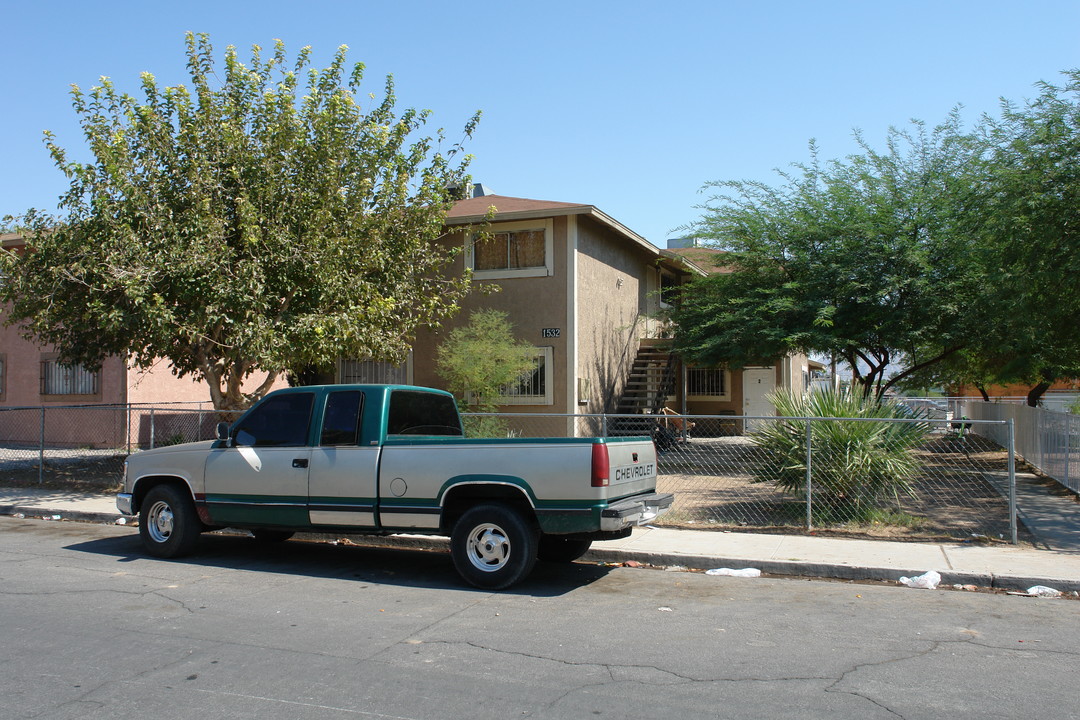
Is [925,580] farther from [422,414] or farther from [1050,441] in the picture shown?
[1050,441]

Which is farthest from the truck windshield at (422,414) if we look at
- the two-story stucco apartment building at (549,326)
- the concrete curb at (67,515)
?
the two-story stucco apartment building at (549,326)

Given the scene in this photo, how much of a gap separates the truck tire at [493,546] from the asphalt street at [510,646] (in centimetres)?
26

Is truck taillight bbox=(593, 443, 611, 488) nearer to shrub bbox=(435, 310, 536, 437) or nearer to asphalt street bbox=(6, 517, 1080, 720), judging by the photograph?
asphalt street bbox=(6, 517, 1080, 720)

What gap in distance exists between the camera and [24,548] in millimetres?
9992

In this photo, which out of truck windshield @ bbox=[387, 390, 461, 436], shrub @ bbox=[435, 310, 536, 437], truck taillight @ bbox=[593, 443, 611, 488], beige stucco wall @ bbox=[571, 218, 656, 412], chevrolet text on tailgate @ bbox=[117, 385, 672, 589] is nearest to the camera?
truck taillight @ bbox=[593, 443, 611, 488]

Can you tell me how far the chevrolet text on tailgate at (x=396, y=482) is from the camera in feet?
25.1

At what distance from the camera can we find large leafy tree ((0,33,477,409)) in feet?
42.8

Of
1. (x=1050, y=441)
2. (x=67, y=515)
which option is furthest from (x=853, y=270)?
(x=67, y=515)

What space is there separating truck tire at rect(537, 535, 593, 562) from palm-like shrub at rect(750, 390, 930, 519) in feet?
10.8

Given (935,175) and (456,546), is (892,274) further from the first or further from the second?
(456,546)

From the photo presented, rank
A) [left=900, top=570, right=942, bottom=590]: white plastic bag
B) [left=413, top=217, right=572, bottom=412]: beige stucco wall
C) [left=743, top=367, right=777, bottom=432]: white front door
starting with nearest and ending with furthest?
[left=900, top=570, right=942, bottom=590]: white plastic bag → [left=413, top=217, right=572, bottom=412]: beige stucco wall → [left=743, top=367, right=777, bottom=432]: white front door

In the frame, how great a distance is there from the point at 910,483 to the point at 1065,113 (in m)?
6.23

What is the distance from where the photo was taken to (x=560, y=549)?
898 cm

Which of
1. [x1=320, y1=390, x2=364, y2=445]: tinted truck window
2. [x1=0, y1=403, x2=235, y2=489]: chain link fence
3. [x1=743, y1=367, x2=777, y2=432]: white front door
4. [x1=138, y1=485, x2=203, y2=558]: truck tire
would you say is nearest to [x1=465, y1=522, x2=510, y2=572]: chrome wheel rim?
[x1=320, y1=390, x2=364, y2=445]: tinted truck window
